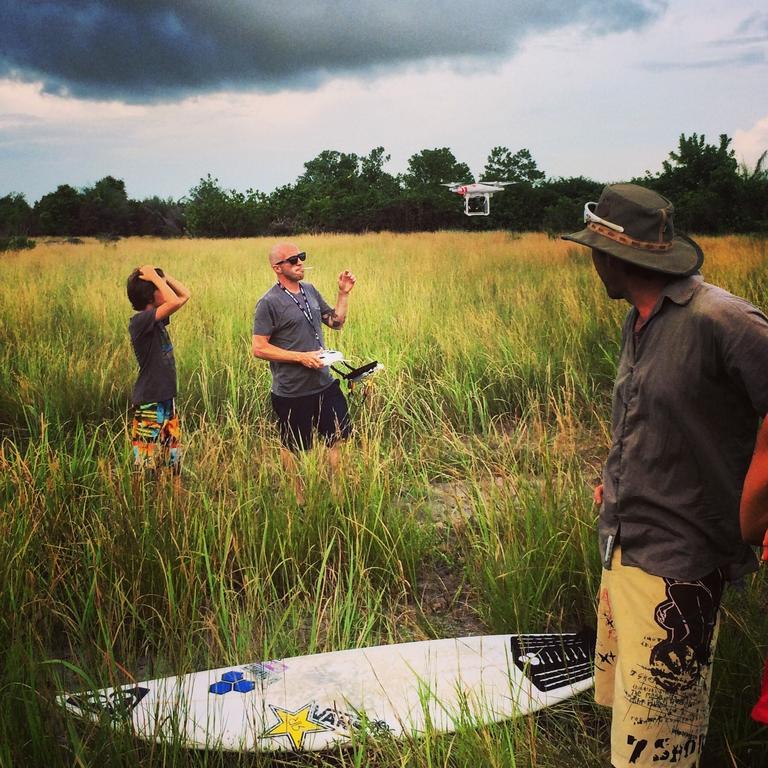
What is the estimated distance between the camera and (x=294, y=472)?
3.29m

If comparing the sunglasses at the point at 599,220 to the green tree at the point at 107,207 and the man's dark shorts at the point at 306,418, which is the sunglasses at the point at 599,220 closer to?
the man's dark shorts at the point at 306,418

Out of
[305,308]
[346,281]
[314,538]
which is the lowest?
[314,538]

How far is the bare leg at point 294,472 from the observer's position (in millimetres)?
3162

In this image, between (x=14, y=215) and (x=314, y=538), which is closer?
(x=314, y=538)

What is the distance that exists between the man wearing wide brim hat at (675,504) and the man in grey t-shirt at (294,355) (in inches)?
86.7

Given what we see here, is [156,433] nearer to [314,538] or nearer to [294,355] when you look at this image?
[294,355]

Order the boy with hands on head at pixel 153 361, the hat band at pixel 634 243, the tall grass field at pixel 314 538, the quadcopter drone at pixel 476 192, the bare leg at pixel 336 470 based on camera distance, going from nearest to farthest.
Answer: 1. the hat band at pixel 634 243
2. the tall grass field at pixel 314 538
3. the bare leg at pixel 336 470
4. the boy with hands on head at pixel 153 361
5. the quadcopter drone at pixel 476 192

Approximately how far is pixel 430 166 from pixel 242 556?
19229mm

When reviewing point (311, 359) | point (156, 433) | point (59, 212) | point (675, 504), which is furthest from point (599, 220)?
point (59, 212)

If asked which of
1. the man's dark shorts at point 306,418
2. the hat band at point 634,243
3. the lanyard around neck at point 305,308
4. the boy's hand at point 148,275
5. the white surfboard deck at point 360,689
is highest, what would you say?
the hat band at point 634,243

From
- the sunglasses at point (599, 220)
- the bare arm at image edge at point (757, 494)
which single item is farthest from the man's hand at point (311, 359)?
the bare arm at image edge at point (757, 494)

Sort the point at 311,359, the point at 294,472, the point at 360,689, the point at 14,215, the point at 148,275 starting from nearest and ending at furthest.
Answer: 1. the point at 360,689
2. the point at 294,472
3. the point at 148,275
4. the point at 311,359
5. the point at 14,215

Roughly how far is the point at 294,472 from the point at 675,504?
2.03 metres

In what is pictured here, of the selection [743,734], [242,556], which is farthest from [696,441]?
[242,556]
